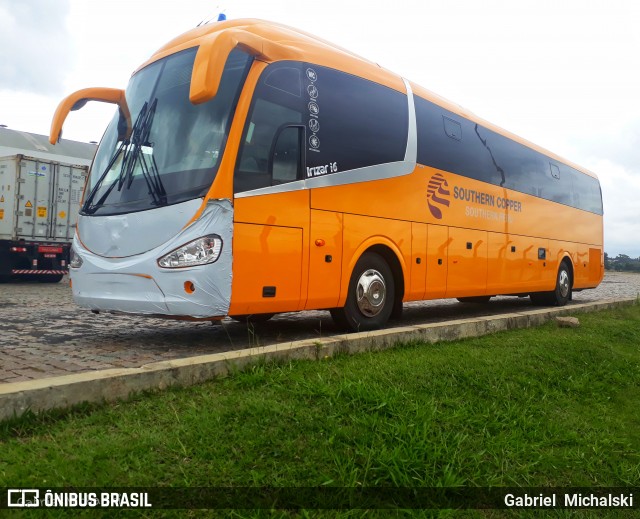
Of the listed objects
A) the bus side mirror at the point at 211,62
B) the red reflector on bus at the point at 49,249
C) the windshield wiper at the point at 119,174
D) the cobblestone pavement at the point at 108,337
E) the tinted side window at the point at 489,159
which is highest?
the tinted side window at the point at 489,159

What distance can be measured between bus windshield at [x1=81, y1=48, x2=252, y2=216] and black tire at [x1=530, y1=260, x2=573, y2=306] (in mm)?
8905

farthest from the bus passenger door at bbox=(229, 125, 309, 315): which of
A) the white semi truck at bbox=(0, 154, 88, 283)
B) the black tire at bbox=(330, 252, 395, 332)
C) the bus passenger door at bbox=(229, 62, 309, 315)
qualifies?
the white semi truck at bbox=(0, 154, 88, 283)

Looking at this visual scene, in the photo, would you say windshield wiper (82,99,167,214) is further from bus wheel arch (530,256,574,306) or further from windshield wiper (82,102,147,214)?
bus wheel arch (530,256,574,306)

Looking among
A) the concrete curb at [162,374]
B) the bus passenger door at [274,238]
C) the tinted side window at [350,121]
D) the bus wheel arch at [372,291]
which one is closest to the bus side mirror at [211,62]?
the bus passenger door at [274,238]

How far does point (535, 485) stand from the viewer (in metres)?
3.25

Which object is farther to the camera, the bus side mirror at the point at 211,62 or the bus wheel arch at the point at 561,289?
the bus wheel arch at the point at 561,289

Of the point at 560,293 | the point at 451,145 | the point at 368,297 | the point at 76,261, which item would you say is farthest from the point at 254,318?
the point at 560,293

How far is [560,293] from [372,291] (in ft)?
23.2

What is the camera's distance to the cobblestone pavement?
462cm

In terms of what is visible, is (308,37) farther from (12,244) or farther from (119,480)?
(12,244)

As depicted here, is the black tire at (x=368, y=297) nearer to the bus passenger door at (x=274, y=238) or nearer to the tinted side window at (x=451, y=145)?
the bus passenger door at (x=274, y=238)

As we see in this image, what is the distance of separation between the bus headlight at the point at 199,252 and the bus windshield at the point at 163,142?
1.36 feet

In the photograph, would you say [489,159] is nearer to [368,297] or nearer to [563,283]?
[563,283]

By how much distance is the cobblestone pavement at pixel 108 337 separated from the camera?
462 centimetres
